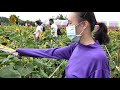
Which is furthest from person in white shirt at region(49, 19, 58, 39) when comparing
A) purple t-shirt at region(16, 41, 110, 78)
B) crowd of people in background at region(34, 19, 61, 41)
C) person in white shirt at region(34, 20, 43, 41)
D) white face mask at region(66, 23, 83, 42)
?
purple t-shirt at region(16, 41, 110, 78)

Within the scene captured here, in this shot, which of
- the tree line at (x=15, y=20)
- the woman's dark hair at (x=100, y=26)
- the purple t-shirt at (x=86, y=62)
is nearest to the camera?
the purple t-shirt at (x=86, y=62)

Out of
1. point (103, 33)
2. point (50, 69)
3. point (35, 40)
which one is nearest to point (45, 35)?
point (35, 40)

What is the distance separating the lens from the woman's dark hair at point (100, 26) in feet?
13.6

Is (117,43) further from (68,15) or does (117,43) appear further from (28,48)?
(28,48)

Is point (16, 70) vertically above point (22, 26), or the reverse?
point (22, 26)

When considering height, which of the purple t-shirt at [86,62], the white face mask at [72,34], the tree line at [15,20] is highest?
the tree line at [15,20]

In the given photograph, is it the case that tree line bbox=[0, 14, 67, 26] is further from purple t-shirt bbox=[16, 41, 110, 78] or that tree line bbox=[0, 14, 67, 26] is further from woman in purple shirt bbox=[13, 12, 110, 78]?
purple t-shirt bbox=[16, 41, 110, 78]

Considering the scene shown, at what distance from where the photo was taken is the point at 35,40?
466cm

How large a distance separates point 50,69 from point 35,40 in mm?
400

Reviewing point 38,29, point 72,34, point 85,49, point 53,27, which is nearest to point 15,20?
point 38,29

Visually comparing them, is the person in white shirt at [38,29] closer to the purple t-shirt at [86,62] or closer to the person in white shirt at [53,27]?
the person in white shirt at [53,27]

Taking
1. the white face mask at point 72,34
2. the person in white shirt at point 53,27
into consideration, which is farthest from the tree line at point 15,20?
the white face mask at point 72,34
